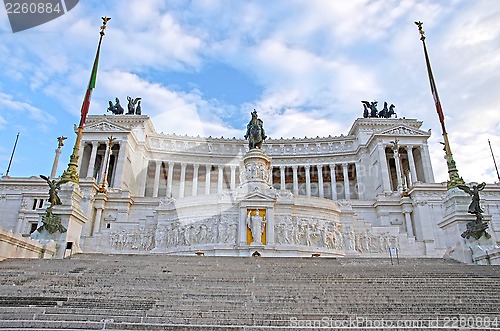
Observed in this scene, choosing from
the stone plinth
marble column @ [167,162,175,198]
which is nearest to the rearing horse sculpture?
the stone plinth

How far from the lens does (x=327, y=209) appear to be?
26.6m

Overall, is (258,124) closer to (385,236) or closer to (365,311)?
(385,236)

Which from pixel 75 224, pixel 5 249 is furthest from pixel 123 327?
pixel 75 224

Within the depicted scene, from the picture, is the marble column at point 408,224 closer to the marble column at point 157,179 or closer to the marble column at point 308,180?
the marble column at point 308,180

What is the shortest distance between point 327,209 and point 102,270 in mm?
18329

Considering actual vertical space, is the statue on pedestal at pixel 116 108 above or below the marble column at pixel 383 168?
above

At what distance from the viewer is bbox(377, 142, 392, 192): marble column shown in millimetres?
47656

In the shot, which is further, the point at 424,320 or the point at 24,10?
the point at 24,10

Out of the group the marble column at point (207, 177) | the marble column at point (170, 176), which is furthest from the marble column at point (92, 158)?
the marble column at point (207, 177)

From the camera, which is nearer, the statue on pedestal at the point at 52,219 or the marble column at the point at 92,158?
the statue on pedestal at the point at 52,219

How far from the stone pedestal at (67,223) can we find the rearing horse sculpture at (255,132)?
588 inches

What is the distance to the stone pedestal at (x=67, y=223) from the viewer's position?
52.5 ft

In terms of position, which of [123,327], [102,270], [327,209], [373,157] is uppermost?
[373,157]

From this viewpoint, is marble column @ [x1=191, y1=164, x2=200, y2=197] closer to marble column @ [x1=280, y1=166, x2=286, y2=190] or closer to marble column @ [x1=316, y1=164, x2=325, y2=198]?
marble column @ [x1=280, y1=166, x2=286, y2=190]
